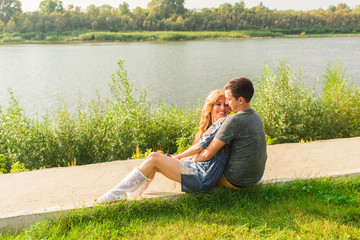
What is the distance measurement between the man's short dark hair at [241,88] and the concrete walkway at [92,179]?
1.32 m

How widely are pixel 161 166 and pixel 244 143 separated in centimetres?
96

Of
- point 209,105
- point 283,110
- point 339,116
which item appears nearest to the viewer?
point 209,105

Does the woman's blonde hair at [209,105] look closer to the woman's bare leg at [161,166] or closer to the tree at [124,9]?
the woman's bare leg at [161,166]

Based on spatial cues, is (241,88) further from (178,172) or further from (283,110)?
(283,110)

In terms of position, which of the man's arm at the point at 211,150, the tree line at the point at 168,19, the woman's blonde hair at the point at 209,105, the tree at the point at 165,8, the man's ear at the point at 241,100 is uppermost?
the tree at the point at 165,8

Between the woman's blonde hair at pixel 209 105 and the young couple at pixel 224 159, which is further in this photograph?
the woman's blonde hair at pixel 209 105

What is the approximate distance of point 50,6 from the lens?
8456 cm

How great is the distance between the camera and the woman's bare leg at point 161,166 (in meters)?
3.68

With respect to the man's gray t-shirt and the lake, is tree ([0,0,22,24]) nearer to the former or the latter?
the lake

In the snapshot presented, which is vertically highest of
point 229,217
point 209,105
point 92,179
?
point 209,105

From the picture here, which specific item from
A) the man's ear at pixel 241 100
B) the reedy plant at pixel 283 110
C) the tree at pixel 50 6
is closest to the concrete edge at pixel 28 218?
the man's ear at pixel 241 100

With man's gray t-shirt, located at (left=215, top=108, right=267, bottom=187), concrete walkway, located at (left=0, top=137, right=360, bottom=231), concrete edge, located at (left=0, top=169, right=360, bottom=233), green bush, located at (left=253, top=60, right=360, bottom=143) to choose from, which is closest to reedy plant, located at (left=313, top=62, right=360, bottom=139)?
green bush, located at (left=253, top=60, right=360, bottom=143)

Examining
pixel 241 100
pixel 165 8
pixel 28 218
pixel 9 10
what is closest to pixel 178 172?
pixel 241 100

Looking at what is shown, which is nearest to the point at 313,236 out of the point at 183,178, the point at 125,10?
the point at 183,178
